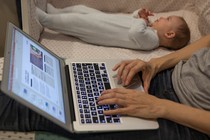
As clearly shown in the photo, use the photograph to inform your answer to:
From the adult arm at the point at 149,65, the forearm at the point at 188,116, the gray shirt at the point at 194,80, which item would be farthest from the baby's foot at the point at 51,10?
the forearm at the point at 188,116

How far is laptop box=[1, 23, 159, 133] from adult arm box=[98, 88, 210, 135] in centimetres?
3

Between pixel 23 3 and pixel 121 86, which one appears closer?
pixel 121 86

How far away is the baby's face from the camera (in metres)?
1.71

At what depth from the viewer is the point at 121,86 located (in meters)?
1.20

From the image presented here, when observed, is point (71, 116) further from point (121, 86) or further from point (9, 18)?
point (9, 18)

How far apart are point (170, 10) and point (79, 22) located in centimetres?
64

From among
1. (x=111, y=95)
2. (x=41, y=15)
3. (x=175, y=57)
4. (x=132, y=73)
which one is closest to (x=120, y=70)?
(x=132, y=73)

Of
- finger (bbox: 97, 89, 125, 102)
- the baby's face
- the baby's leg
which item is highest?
the baby's leg

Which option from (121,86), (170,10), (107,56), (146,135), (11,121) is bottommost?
(146,135)

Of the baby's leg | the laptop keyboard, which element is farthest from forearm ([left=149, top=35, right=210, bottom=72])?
the baby's leg

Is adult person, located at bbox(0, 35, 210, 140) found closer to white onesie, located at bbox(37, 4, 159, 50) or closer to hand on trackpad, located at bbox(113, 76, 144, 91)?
hand on trackpad, located at bbox(113, 76, 144, 91)

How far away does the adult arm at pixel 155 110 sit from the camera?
104cm

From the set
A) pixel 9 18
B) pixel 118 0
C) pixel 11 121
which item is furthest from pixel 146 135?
pixel 9 18

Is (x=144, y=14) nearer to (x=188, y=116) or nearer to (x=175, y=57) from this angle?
(x=175, y=57)
